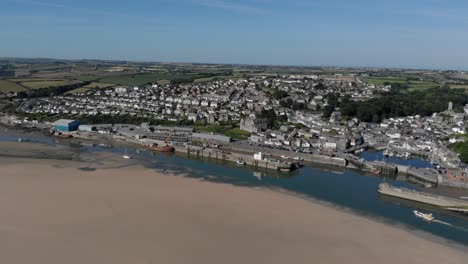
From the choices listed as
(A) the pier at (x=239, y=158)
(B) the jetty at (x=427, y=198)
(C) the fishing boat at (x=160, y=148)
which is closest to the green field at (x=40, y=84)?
(C) the fishing boat at (x=160, y=148)

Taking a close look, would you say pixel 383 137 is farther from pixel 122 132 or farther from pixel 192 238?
pixel 192 238

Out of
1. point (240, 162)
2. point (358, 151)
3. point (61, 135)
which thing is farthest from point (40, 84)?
point (358, 151)

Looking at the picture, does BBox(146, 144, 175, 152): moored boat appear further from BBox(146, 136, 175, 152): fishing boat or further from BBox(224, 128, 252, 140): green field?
BBox(224, 128, 252, 140): green field

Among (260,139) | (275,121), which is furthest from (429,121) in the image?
(260,139)

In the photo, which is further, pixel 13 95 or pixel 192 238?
pixel 13 95

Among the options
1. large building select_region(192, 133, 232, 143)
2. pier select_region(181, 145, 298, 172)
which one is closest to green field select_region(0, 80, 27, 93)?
large building select_region(192, 133, 232, 143)

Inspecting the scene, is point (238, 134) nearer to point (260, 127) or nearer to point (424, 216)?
point (260, 127)
